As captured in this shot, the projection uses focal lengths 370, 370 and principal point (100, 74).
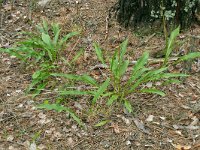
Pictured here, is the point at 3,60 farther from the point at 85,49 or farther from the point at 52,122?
the point at 52,122

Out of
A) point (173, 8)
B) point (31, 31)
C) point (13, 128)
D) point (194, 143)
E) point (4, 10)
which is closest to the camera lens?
point (194, 143)

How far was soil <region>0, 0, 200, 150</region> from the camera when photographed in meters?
2.74

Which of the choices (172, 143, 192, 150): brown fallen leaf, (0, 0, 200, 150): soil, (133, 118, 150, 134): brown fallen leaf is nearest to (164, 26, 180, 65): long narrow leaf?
(0, 0, 200, 150): soil

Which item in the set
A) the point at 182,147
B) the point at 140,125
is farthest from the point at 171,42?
the point at 182,147

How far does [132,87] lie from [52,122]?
69 cm

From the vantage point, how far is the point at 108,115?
292 centimetres

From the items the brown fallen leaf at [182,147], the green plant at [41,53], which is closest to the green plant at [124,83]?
the green plant at [41,53]

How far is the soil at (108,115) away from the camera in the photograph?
8.98ft

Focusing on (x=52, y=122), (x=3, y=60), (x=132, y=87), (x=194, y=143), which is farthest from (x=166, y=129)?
(x=3, y=60)

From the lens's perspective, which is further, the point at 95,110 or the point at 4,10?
the point at 4,10

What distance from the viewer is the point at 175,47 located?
11.5 ft

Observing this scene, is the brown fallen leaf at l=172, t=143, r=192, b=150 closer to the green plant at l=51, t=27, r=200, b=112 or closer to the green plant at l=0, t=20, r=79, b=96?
the green plant at l=51, t=27, r=200, b=112

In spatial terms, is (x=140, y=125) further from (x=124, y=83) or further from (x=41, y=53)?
(x=41, y=53)

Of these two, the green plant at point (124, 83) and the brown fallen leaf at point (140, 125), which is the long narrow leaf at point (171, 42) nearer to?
the green plant at point (124, 83)
